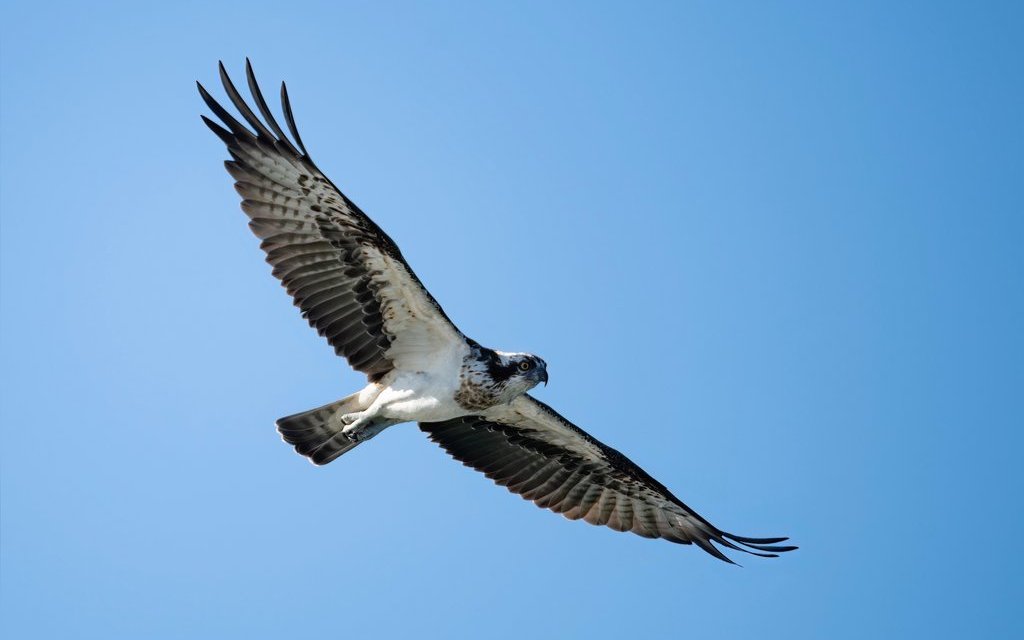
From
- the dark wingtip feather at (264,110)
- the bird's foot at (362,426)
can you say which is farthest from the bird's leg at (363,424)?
the dark wingtip feather at (264,110)

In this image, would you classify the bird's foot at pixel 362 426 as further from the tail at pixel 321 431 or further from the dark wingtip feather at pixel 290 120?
the dark wingtip feather at pixel 290 120

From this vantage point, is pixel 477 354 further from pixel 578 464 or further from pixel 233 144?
pixel 233 144

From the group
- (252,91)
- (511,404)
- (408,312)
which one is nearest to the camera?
(252,91)

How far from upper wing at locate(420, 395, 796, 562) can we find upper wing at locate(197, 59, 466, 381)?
4.13 feet

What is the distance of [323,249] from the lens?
362 inches

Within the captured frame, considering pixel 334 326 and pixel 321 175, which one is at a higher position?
pixel 321 175

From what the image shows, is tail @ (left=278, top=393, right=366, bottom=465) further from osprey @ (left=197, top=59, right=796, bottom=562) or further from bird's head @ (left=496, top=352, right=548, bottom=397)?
bird's head @ (left=496, top=352, right=548, bottom=397)

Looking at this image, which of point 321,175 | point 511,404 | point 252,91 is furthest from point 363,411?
point 252,91

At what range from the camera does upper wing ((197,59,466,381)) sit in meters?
Result: 9.02

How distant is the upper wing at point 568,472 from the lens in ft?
34.2

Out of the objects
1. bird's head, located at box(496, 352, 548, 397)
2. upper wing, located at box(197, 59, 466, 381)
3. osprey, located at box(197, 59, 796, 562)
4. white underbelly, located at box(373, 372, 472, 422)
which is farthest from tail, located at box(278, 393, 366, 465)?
bird's head, located at box(496, 352, 548, 397)

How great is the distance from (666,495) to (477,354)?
2472mm

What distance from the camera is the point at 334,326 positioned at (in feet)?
31.0

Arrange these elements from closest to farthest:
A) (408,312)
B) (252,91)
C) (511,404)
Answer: (252,91) → (408,312) → (511,404)
